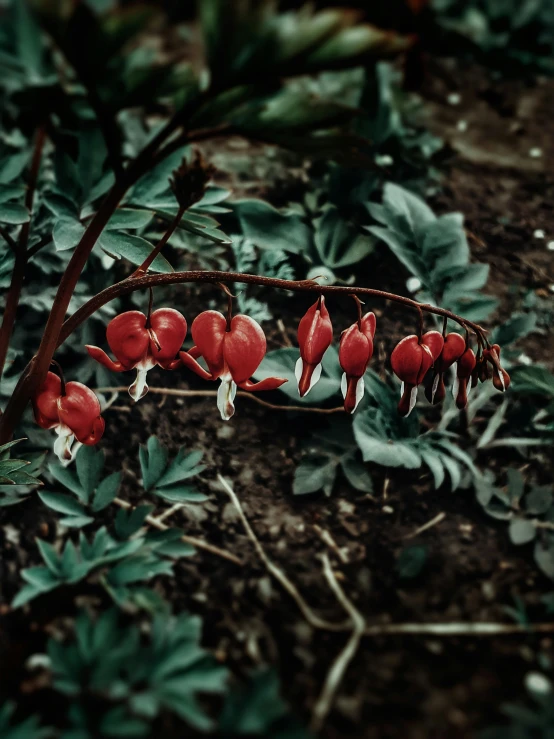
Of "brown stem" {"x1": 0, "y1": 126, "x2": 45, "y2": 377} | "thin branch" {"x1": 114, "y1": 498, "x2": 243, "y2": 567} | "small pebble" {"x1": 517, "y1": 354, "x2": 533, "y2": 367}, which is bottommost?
"small pebble" {"x1": 517, "y1": 354, "x2": 533, "y2": 367}

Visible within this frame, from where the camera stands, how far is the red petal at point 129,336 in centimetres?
123

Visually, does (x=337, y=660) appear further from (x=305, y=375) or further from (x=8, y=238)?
(x=8, y=238)

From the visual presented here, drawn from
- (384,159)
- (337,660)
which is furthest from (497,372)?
(384,159)

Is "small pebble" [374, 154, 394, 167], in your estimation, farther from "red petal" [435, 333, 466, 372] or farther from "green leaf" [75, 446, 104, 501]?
"green leaf" [75, 446, 104, 501]

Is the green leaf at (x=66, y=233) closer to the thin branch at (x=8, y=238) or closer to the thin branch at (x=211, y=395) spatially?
the thin branch at (x=8, y=238)

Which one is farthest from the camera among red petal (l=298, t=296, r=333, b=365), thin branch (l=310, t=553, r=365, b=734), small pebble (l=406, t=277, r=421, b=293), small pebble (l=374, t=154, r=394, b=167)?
small pebble (l=374, t=154, r=394, b=167)

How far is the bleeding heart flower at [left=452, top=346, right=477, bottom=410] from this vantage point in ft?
4.33

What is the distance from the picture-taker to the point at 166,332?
126 cm

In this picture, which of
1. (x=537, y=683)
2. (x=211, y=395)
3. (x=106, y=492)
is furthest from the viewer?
(x=211, y=395)

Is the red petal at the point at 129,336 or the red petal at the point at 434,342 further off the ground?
the red petal at the point at 129,336

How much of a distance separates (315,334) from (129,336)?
0.33 meters

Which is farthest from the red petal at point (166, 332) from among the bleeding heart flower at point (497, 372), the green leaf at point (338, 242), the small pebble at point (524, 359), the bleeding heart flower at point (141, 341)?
the small pebble at point (524, 359)

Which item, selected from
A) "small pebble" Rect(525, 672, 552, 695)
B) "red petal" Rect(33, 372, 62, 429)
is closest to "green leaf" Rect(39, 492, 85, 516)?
"red petal" Rect(33, 372, 62, 429)

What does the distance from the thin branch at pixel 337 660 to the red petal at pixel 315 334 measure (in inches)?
16.5
